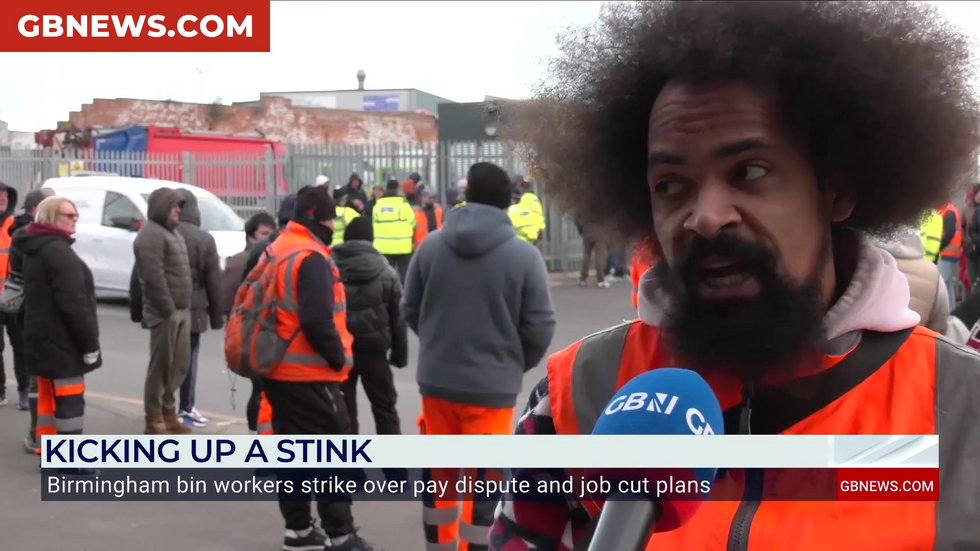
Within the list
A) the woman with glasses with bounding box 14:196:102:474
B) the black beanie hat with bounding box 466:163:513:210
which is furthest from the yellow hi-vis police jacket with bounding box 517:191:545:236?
the black beanie hat with bounding box 466:163:513:210

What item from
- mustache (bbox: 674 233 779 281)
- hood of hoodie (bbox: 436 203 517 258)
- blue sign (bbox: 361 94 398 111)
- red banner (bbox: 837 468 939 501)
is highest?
blue sign (bbox: 361 94 398 111)

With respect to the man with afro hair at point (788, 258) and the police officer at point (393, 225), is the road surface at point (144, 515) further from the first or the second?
the police officer at point (393, 225)

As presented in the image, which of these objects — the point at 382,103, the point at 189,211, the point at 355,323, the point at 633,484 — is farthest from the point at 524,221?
the point at 382,103

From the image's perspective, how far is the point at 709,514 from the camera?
1.45m

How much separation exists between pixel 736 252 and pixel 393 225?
12.4m

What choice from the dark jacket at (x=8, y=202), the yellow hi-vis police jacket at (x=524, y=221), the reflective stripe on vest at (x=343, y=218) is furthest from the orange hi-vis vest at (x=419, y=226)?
the dark jacket at (x=8, y=202)

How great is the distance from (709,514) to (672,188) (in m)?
0.52

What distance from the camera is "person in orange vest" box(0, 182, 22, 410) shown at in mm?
7625

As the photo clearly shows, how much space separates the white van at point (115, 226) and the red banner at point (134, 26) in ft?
33.1

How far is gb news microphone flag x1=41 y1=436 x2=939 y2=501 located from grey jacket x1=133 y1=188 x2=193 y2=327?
3576 millimetres

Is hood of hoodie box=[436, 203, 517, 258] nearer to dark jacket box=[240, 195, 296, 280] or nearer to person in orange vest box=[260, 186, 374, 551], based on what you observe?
person in orange vest box=[260, 186, 374, 551]

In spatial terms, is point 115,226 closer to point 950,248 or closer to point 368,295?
point 368,295

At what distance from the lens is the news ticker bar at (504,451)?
3.99 feet

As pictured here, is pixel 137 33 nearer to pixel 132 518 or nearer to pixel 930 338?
pixel 930 338
